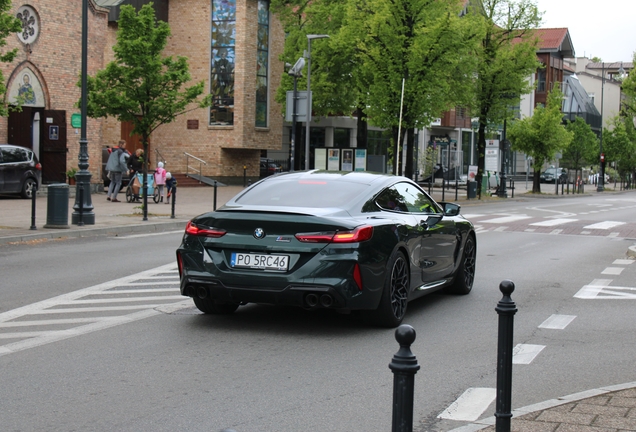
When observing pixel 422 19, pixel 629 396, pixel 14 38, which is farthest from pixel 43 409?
pixel 422 19

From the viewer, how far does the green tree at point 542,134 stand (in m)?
51.1

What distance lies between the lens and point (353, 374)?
21.0ft

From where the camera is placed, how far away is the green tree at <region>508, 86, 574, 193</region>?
168 feet

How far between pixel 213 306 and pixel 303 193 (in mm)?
1375

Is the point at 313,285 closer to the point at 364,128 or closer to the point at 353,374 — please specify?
the point at 353,374

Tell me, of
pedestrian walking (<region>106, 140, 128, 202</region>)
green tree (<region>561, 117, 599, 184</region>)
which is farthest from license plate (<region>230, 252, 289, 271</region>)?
green tree (<region>561, 117, 599, 184</region>)

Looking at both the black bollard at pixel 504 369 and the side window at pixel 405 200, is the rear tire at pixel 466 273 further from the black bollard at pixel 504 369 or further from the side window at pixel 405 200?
the black bollard at pixel 504 369

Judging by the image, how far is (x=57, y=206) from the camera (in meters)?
18.2

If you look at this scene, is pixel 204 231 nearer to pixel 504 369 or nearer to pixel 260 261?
pixel 260 261

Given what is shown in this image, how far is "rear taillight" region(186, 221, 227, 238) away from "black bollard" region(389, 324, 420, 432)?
462 cm

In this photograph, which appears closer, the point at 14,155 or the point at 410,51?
the point at 14,155

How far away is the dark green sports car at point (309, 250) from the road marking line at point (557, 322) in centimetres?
129

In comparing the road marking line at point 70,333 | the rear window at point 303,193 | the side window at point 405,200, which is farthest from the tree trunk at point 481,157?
the road marking line at point 70,333

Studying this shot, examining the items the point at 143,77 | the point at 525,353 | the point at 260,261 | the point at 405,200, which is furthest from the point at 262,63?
the point at 525,353
